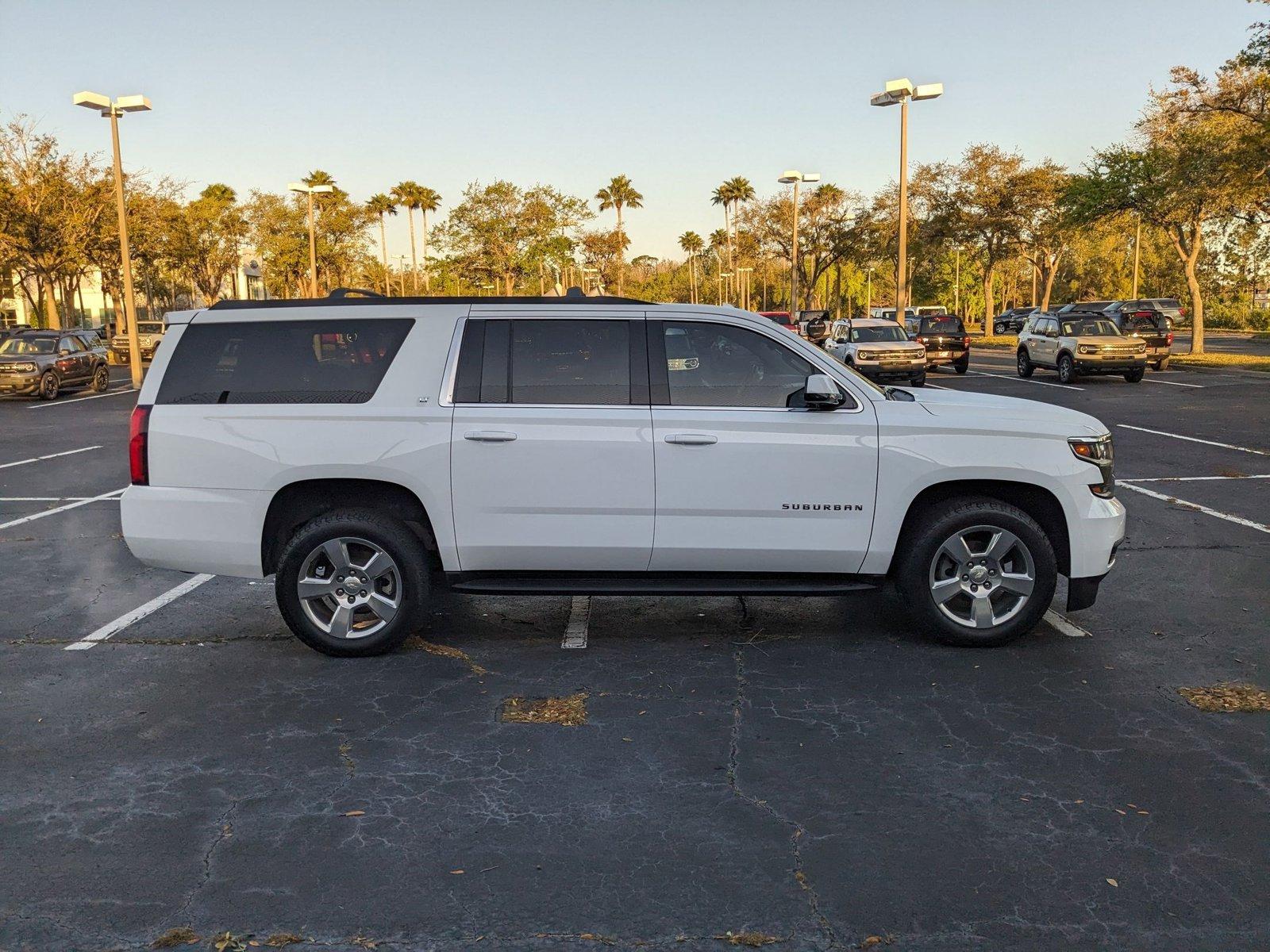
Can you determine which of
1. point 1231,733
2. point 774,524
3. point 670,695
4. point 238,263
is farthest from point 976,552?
point 238,263

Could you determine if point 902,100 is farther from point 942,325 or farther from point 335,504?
point 335,504

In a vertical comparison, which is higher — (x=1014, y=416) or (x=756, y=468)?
(x=1014, y=416)

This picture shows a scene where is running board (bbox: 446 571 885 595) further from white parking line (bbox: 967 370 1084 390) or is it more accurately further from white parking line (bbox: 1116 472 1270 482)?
white parking line (bbox: 967 370 1084 390)

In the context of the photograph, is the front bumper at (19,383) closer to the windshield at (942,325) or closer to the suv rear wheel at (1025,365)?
the windshield at (942,325)

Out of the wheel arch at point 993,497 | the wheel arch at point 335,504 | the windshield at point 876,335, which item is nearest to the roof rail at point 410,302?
the wheel arch at point 335,504

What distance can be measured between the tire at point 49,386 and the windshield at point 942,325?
77.2ft

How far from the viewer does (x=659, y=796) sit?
13.6ft

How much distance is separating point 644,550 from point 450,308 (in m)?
1.73

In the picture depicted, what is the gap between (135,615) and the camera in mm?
6871

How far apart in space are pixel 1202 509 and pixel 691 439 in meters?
6.71

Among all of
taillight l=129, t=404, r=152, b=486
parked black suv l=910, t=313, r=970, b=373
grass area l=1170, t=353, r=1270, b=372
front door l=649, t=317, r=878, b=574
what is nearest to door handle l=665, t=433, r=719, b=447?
front door l=649, t=317, r=878, b=574

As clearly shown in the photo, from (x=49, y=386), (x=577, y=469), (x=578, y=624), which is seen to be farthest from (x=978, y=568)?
(x=49, y=386)

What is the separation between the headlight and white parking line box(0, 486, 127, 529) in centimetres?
917

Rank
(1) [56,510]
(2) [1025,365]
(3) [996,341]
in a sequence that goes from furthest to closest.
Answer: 1. (3) [996,341]
2. (2) [1025,365]
3. (1) [56,510]
